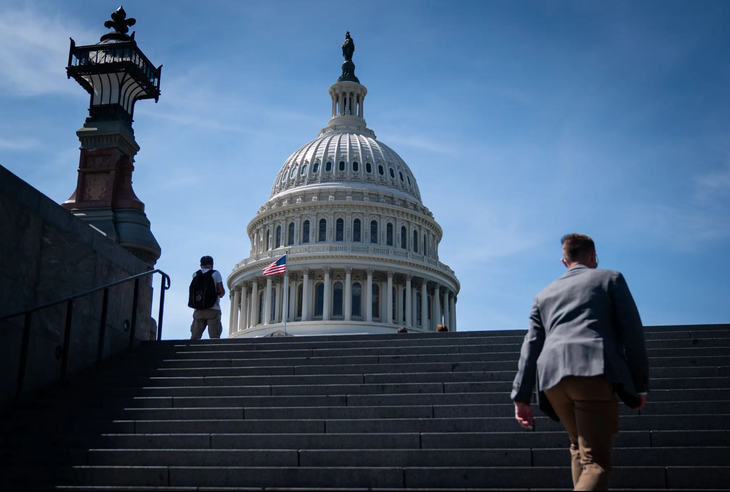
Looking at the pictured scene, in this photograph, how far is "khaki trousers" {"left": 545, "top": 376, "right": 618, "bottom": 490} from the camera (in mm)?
4953

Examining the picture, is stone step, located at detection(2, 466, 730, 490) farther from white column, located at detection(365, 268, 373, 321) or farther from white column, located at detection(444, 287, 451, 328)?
white column, located at detection(444, 287, 451, 328)

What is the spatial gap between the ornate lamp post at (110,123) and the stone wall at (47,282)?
32.6 feet

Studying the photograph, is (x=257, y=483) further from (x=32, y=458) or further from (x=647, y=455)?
(x=647, y=455)

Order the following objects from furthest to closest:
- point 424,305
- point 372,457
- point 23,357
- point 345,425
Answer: point 424,305 < point 23,357 < point 345,425 < point 372,457

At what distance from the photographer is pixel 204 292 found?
14750mm

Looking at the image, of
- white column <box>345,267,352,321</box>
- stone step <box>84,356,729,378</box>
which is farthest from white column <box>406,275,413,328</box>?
stone step <box>84,356,729,378</box>

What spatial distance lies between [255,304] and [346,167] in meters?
17.3

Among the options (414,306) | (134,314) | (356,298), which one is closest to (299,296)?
(356,298)

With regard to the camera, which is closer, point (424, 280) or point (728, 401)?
point (728, 401)

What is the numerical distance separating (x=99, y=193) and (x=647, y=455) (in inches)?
753

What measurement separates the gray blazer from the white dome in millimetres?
73989

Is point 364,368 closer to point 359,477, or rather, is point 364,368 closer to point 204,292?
point 359,477

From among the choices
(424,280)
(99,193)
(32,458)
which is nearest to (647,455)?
(32,458)

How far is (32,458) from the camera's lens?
7934 millimetres
